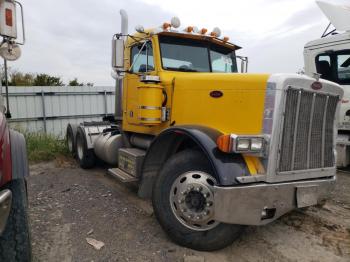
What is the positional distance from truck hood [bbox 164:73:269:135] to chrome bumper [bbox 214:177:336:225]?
22.5 inches

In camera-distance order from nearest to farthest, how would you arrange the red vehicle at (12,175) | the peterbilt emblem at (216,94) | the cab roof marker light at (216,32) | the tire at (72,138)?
1. the red vehicle at (12,175)
2. the peterbilt emblem at (216,94)
3. the cab roof marker light at (216,32)
4. the tire at (72,138)

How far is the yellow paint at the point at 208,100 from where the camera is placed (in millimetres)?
3115

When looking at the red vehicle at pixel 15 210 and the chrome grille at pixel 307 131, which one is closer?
the red vehicle at pixel 15 210

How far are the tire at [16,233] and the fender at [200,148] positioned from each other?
156cm

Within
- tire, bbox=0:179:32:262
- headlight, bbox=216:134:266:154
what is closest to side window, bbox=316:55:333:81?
headlight, bbox=216:134:266:154

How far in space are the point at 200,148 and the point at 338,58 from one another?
4.95 m

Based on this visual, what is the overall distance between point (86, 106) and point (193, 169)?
8522mm

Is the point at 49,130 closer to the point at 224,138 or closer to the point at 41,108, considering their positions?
the point at 41,108

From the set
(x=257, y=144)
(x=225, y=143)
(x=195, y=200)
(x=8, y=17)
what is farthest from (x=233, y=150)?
(x=8, y=17)

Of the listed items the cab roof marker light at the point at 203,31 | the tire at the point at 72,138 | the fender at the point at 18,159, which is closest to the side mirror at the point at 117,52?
the cab roof marker light at the point at 203,31

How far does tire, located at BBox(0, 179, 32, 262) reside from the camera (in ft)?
8.06

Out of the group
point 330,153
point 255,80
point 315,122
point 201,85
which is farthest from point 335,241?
point 201,85

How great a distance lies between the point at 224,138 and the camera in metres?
2.92

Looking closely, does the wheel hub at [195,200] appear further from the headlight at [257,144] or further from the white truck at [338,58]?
the white truck at [338,58]
